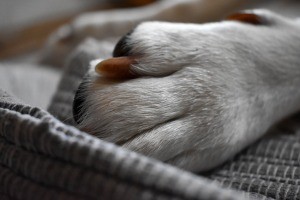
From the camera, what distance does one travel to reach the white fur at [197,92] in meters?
0.49

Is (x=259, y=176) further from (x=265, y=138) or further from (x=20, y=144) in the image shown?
(x=20, y=144)

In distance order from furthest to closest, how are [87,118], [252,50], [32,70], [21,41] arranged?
[21,41] < [32,70] < [252,50] < [87,118]

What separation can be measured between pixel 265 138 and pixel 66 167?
1.27 ft

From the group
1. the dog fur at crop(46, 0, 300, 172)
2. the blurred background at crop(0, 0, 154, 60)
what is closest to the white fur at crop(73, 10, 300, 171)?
the dog fur at crop(46, 0, 300, 172)

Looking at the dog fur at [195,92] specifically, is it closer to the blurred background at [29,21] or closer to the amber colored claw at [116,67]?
the amber colored claw at [116,67]

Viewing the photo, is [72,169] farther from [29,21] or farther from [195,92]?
[29,21]

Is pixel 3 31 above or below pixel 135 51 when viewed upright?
below

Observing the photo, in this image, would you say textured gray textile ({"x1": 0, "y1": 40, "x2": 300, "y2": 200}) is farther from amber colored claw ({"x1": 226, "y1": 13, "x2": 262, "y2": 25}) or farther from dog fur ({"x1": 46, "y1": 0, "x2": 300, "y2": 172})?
amber colored claw ({"x1": 226, "y1": 13, "x2": 262, "y2": 25})

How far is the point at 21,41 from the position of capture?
6.59 feet

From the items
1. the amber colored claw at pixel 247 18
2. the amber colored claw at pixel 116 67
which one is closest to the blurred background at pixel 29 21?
the amber colored claw at pixel 247 18

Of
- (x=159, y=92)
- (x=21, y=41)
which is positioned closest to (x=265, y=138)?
(x=159, y=92)

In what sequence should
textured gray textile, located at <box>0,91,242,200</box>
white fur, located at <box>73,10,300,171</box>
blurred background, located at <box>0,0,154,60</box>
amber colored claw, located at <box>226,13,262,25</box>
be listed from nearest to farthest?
textured gray textile, located at <box>0,91,242,200</box> < white fur, located at <box>73,10,300,171</box> < amber colored claw, located at <box>226,13,262,25</box> < blurred background, located at <box>0,0,154,60</box>

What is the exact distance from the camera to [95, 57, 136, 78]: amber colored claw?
1.63ft

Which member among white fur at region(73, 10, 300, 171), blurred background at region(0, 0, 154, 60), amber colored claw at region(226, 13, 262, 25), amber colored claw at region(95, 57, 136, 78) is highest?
amber colored claw at region(95, 57, 136, 78)
